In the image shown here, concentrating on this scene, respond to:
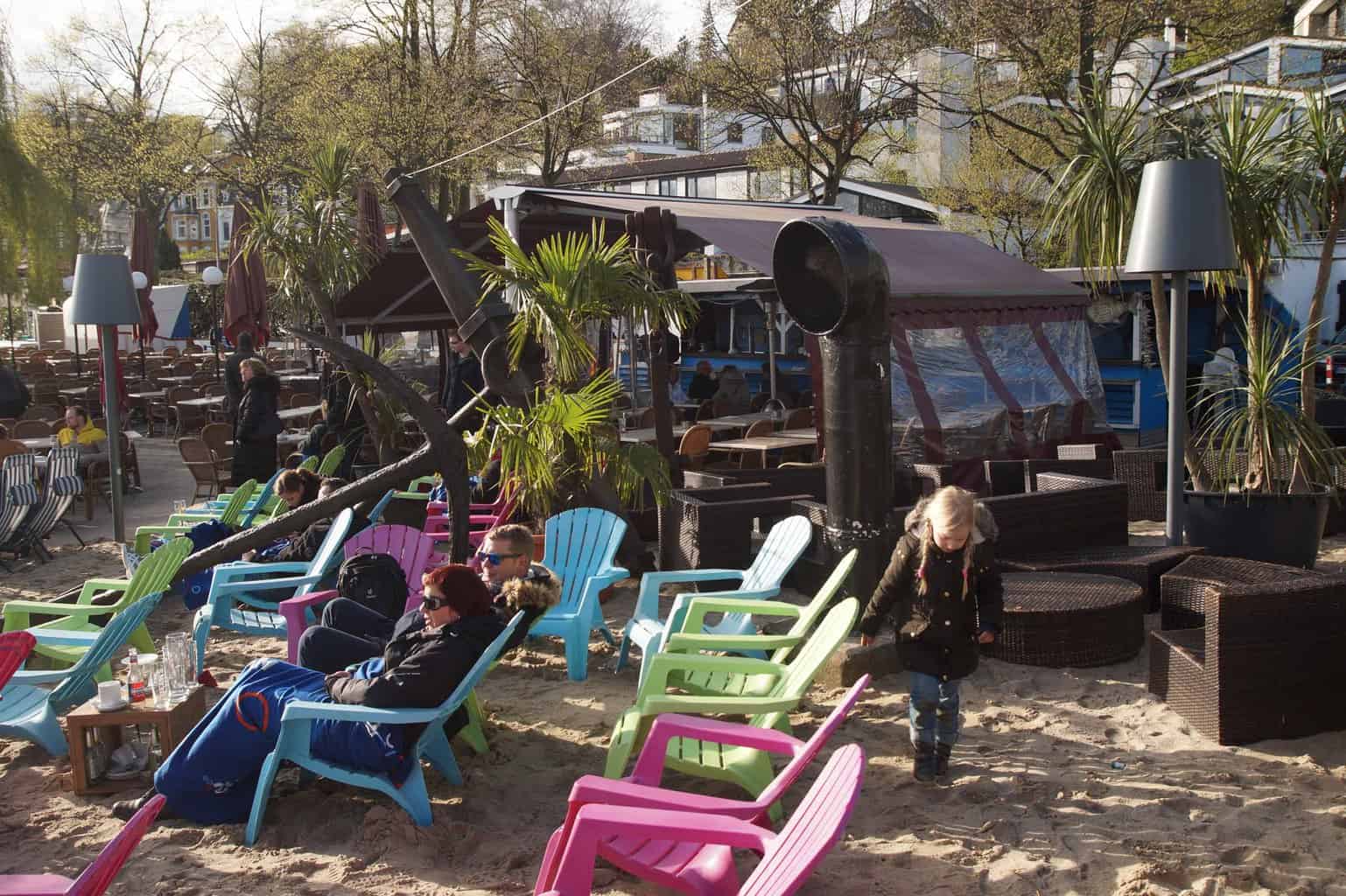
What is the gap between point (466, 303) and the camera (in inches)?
298

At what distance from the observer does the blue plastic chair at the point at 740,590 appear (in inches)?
207

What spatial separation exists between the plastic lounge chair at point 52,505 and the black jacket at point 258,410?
1283mm

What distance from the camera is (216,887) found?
3.45 meters

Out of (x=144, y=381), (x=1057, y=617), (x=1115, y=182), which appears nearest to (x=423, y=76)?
(x=144, y=381)

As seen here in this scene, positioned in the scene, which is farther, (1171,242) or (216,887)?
(1171,242)

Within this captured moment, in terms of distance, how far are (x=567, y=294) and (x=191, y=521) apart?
10.8 feet

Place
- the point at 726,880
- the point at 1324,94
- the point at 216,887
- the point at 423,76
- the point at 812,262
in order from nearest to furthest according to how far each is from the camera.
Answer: the point at 726,880, the point at 216,887, the point at 812,262, the point at 1324,94, the point at 423,76

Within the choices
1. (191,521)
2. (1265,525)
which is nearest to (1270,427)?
(1265,525)

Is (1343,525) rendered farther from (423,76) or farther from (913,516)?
(423,76)

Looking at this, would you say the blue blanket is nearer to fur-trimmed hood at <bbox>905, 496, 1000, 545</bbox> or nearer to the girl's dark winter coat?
the girl's dark winter coat

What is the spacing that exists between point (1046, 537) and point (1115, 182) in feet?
8.21

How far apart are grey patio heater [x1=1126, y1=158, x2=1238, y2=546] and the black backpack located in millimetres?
4414

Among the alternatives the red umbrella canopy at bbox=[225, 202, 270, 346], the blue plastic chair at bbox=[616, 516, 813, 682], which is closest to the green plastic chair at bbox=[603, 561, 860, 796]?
the blue plastic chair at bbox=[616, 516, 813, 682]

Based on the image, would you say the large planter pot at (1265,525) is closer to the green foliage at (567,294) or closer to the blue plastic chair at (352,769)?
the green foliage at (567,294)
